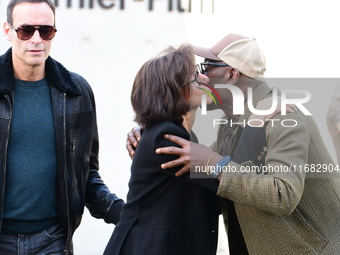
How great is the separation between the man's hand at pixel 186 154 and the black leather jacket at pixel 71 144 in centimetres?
70

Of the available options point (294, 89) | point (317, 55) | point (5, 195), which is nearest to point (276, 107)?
point (294, 89)

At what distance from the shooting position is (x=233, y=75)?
3.30 metres

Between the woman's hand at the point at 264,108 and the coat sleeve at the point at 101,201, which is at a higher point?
the woman's hand at the point at 264,108

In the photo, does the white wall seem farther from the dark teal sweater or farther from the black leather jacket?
the dark teal sweater

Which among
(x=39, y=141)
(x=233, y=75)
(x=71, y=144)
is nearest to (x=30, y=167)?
(x=39, y=141)

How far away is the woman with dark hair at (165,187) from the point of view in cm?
281

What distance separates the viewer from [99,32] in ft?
19.4

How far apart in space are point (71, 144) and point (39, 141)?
0.59 ft

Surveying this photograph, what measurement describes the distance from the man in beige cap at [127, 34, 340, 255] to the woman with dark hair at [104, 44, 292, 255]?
0.26 feet

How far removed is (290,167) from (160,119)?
0.58 m

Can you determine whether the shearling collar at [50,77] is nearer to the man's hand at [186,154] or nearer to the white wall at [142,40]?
the man's hand at [186,154]

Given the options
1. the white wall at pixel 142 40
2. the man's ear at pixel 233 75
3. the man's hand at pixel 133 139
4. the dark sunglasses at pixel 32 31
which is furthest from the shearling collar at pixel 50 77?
the white wall at pixel 142 40

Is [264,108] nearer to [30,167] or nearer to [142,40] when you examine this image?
[30,167]

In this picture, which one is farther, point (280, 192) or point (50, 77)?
point (50, 77)
